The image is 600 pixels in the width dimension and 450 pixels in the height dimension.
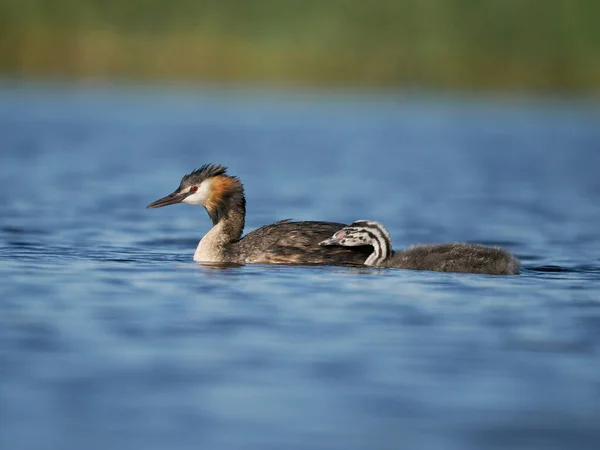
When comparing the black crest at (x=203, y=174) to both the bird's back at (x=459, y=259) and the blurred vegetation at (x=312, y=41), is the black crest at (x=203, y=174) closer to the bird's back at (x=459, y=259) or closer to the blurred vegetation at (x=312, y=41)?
the bird's back at (x=459, y=259)

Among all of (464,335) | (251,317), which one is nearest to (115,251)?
(251,317)

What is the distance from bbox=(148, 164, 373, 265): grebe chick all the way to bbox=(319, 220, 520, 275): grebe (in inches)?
6.0

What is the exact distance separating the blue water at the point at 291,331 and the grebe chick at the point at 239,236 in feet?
0.93

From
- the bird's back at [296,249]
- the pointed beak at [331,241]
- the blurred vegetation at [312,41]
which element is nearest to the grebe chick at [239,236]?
the bird's back at [296,249]

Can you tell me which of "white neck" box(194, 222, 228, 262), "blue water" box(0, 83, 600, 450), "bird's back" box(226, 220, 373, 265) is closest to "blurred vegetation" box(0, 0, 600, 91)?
"blue water" box(0, 83, 600, 450)

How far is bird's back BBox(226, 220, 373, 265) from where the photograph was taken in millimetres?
12508

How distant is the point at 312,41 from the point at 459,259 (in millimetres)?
56855

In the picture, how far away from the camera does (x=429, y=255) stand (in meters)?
12.2

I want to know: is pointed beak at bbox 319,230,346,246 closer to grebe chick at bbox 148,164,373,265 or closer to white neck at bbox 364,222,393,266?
grebe chick at bbox 148,164,373,265

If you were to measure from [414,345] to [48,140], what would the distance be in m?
28.6

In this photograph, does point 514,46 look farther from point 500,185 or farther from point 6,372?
point 6,372

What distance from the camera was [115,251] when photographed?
45.2ft

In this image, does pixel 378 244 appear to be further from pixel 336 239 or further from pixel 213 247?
pixel 213 247

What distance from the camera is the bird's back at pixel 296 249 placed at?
12508 millimetres
